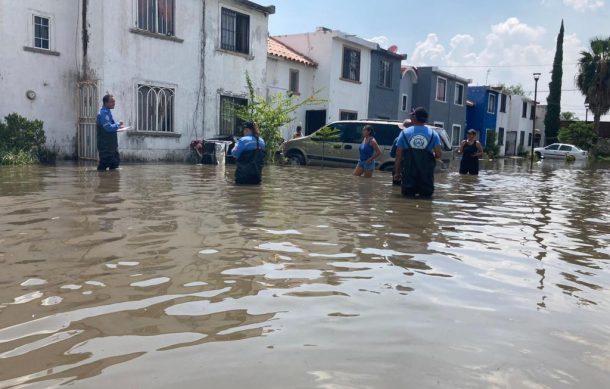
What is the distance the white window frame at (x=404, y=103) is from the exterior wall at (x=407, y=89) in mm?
76

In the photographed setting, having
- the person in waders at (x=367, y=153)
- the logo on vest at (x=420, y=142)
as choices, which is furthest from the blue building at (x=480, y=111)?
the logo on vest at (x=420, y=142)

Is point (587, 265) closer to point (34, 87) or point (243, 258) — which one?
point (243, 258)

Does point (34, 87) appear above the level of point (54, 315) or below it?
above

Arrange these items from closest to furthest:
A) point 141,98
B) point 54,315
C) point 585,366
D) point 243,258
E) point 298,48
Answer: point 585,366 → point 54,315 → point 243,258 → point 141,98 → point 298,48

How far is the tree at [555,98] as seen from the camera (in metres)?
49.8

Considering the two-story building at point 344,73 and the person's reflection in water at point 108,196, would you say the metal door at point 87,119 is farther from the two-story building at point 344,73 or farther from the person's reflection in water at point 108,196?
the two-story building at point 344,73

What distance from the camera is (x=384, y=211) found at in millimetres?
7629

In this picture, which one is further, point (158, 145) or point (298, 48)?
point (298, 48)

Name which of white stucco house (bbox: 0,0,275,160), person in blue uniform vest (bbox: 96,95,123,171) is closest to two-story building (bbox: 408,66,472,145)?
white stucco house (bbox: 0,0,275,160)

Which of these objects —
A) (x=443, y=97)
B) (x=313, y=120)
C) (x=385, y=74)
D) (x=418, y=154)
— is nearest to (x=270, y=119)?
(x=313, y=120)

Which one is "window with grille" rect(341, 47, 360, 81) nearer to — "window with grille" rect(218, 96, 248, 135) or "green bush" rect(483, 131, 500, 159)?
"window with grille" rect(218, 96, 248, 135)

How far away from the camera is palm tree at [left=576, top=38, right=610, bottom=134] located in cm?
4191

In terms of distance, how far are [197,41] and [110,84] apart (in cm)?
393

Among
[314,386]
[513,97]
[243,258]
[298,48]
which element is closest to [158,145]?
[298,48]
